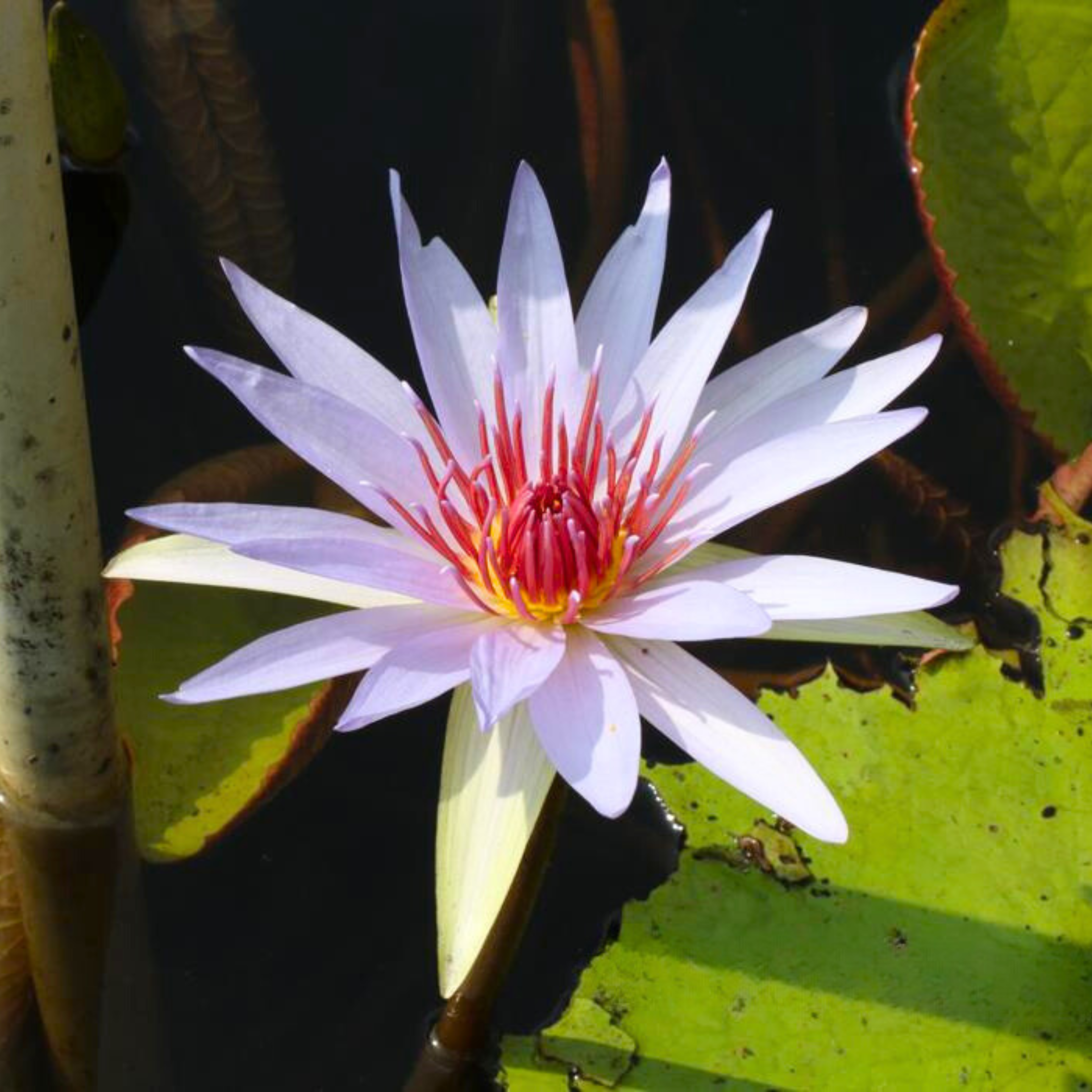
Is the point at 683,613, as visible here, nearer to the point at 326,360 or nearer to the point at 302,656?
the point at 302,656

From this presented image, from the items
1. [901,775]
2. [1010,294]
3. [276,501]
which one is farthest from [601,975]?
[1010,294]

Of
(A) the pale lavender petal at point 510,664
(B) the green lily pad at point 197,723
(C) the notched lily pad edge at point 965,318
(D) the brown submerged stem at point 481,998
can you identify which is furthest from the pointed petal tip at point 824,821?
(C) the notched lily pad edge at point 965,318

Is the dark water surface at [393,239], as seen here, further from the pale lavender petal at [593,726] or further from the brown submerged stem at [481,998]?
the pale lavender petal at [593,726]

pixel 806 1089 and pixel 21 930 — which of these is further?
pixel 21 930

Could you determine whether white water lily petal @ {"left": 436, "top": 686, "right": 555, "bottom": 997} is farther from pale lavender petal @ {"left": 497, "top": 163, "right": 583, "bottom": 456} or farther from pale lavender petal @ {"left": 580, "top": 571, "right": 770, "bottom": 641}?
pale lavender petal @ {"left": 497, "top": 163, "right": 583, "bottom": 456}

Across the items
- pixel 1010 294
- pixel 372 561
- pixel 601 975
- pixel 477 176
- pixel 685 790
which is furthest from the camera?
pixel 477 176

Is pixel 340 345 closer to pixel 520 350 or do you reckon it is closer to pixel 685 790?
pixel 520 350

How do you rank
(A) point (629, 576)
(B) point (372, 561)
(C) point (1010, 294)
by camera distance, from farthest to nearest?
1. (C) point (1010, 294)
2. (A) point (629, 576)
3. (B) point (372, 561)

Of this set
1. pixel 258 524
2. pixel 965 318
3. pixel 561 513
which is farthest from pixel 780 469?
pixel 965 318
